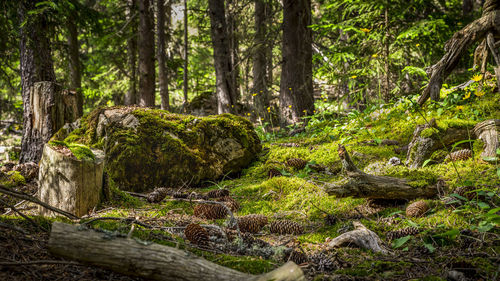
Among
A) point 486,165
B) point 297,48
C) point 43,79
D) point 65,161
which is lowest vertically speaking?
point 486,165

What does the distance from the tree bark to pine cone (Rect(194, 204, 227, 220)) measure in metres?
3.14

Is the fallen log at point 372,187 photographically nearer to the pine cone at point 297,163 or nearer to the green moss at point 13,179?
the pine cone at point 297,163

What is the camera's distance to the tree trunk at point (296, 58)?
312 inches

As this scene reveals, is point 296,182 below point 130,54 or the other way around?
below

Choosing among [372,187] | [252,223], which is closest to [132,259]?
[252,223]

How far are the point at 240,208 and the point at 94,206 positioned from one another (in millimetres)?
1618

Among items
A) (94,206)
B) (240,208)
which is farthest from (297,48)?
(94,206)

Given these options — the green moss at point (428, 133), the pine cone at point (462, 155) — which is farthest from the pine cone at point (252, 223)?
the pine cone at point (462, 155)

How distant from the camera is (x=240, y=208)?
3578 millimetres

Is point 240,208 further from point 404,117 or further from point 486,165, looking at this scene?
point 404,117

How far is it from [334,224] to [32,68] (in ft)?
22.0

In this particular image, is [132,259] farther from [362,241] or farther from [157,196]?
[157,196]

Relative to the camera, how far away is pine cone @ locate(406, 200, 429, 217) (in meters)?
2.73

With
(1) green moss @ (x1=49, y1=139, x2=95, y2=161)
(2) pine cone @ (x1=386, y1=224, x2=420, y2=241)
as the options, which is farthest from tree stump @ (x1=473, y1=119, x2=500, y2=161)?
(1) green moss @ (x1=49, y1=139, x2=95, y2=161)
